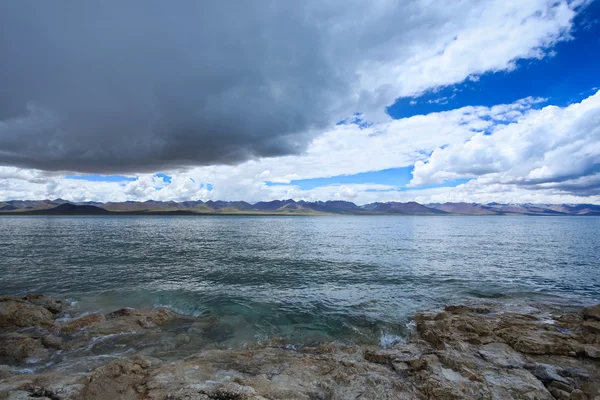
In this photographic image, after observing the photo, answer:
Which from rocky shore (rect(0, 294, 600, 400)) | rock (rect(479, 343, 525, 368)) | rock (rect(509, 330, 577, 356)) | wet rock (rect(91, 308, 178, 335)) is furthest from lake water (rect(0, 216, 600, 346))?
rock (rect(509, 330, 577, 356))

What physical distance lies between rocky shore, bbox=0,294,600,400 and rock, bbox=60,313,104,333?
0.06m

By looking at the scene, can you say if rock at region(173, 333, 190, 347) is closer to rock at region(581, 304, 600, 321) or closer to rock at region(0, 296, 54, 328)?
rock at region(0, 296, 54, 328)

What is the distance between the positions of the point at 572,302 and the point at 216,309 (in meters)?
32.4

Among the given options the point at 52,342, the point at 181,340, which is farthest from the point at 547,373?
the point at 52,342

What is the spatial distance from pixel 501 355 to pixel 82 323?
84.3ft

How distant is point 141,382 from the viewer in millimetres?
11555

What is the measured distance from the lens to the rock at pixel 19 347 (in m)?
15.5

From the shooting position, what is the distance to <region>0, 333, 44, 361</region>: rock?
15548 millimetres

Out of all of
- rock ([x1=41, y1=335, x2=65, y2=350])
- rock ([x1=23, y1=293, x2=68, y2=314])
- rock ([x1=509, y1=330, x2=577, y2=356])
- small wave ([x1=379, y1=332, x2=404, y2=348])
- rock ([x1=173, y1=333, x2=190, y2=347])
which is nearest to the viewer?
rock ([x1=509, y1=330, x2=577, y2=356])

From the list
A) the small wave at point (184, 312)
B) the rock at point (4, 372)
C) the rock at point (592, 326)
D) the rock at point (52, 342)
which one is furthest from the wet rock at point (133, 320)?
the rock at point (592, 326)

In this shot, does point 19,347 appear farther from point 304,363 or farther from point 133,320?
point 304,363

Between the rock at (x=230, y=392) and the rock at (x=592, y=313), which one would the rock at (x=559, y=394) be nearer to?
the rock at (x=230, y=392)

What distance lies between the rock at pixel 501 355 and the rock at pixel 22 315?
27220mm

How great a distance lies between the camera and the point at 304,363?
46.2 ft
